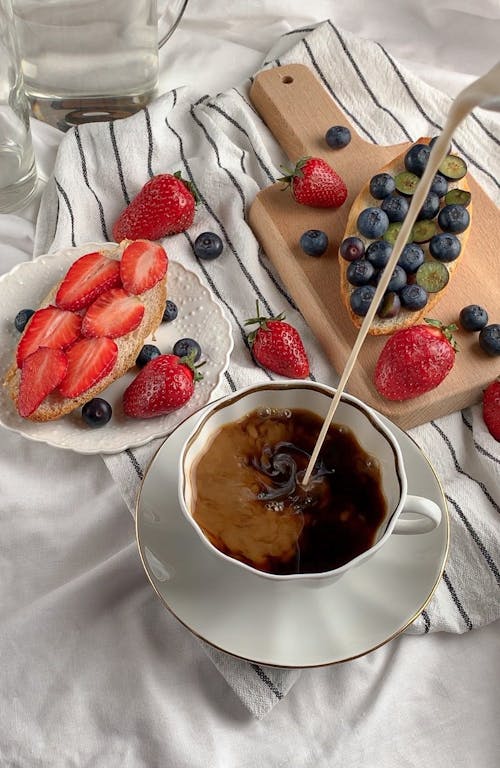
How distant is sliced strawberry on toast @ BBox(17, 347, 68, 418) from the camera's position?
1557 millimetres

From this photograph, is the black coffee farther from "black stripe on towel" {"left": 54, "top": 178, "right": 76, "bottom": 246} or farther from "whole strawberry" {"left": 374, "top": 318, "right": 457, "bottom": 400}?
"black stripe on towel" {"left": 54, "top": 178, "right": 76, "bottom": 246}

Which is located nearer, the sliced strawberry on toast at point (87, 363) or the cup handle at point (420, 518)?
the cup handle at point (420, 518)

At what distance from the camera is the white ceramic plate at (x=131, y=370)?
1.58 metres

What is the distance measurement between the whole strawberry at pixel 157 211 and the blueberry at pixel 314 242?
247 mm

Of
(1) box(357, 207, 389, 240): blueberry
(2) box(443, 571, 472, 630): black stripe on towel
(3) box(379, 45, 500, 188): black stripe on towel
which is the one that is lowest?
(2) box(443, 571, 472, 630): black stripe on towel

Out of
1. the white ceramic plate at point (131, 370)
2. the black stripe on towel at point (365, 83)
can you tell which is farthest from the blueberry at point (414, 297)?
the black stripe on towel at point (365, 83)

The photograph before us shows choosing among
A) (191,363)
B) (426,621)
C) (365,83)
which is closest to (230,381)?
(191,363)

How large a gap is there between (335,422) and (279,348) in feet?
1.26

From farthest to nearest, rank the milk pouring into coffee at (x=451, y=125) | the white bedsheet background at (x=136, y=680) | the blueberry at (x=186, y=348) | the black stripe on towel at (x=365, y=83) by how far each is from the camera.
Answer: the black stripe on towel at (x=365, y=83)
the blueberry at (x=186, y=348)
the white bedsheet background at (x=136, y=680)
the milk pouring into coffee at (x=451, y=125)

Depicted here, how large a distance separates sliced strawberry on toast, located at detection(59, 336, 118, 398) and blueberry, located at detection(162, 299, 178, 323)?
0.16 metres

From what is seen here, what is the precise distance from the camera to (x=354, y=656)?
128 cm

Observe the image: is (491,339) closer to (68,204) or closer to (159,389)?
(159,389)

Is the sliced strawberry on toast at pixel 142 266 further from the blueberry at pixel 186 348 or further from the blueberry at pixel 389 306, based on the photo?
the blueberry at pixel 389 306

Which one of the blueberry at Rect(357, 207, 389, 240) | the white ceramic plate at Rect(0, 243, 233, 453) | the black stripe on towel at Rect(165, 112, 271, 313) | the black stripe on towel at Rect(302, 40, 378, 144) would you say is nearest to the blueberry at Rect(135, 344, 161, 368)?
the white ceramic plate at Rect(0, 243, 233, 453)
